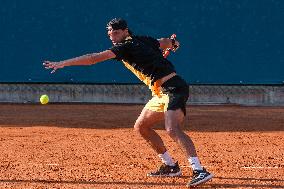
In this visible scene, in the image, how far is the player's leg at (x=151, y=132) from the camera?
26.5ft

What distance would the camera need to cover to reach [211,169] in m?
8.66

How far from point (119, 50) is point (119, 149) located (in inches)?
149

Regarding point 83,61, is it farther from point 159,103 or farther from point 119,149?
point 119,149

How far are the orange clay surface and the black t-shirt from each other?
138 centimetres

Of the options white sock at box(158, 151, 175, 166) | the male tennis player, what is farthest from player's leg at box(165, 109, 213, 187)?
white sock at box(158, 151, 175, 166)

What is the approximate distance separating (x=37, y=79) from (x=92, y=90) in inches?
77.5

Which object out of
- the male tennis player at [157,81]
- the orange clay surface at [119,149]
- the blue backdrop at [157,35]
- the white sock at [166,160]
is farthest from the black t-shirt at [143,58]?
the blue backdrop at [157,35]

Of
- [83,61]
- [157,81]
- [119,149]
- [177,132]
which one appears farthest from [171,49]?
[119,149]

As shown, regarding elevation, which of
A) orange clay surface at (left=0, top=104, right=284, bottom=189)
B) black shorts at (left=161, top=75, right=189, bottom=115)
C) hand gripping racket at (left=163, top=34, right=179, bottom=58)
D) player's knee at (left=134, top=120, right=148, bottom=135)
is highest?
hand gripping racket at (left=163, top=34, right=179, bottom=58)

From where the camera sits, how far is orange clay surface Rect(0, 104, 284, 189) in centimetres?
784

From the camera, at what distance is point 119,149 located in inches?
429

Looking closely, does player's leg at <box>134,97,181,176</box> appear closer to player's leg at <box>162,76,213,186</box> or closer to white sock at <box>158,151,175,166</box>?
white sock at <box>158,151,175,166</box>

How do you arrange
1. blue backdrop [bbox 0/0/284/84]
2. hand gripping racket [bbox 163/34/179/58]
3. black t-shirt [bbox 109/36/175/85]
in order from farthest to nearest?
blue backdrop [bbox 0/0/284/84] < hand gripping racket [bbox 163/34/179/58] < black t-shirt [bbox 109/36/175/85]

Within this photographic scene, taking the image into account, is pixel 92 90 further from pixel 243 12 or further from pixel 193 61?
pixel 243 12
